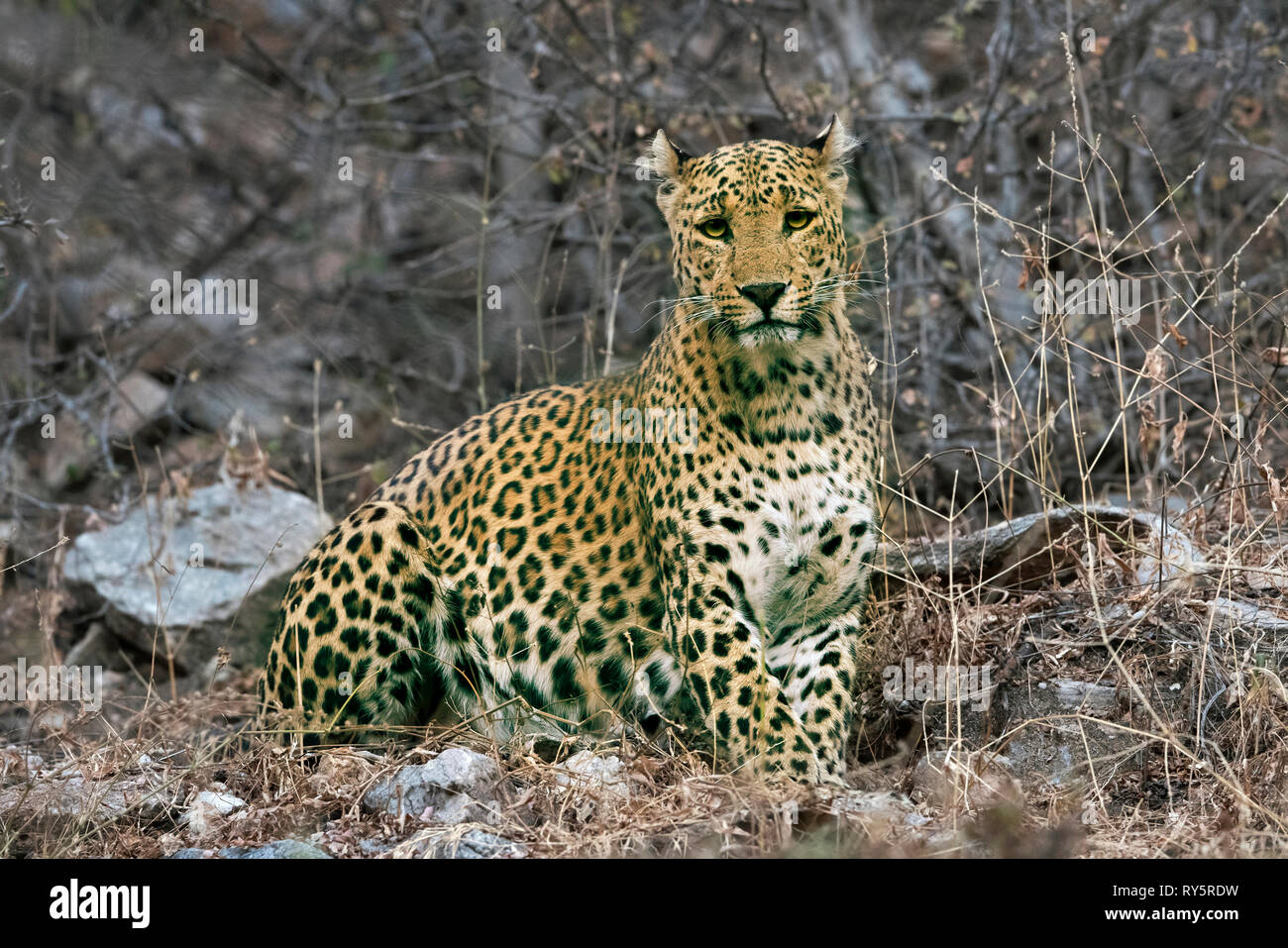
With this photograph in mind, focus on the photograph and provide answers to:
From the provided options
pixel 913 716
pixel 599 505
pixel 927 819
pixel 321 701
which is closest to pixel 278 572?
pixel 321 701

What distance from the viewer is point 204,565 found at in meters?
8.34

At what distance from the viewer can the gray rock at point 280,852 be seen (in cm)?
445

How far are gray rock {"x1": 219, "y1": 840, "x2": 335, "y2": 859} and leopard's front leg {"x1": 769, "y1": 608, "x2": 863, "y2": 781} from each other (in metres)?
1.76

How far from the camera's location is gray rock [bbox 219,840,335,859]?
445 centimetres

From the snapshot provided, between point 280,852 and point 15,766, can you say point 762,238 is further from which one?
point 15,766

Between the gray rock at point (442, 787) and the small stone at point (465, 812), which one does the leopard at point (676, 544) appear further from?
the small stone at point (465, 812)

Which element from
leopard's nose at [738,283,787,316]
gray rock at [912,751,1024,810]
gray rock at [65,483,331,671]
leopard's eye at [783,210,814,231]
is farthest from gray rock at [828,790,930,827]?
gray rock at [65,483,331,671]

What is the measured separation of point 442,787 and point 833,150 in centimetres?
Result: 280

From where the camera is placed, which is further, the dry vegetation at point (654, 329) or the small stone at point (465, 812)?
the dry vegetation at point (654, 329)

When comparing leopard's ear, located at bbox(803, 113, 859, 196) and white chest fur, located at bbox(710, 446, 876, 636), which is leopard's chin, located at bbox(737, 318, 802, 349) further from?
leopard's ear, located at bbox(803, 113, 859, 196)

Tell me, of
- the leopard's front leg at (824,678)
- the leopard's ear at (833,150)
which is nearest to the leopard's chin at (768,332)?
the leopard's ear at (833,150)

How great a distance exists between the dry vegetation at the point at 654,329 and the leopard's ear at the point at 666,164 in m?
0.80

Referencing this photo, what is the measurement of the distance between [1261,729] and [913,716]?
4.37 ft
